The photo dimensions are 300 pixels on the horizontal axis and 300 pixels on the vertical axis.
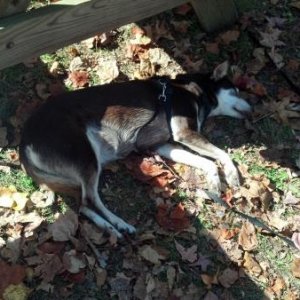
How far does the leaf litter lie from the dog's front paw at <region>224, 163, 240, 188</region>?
3.5 inches

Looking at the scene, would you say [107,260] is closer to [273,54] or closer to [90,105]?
[90,105]

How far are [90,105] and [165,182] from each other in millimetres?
875

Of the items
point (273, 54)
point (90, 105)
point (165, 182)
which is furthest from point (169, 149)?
point (273, 54)

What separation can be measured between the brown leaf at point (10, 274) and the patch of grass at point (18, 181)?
0.70m

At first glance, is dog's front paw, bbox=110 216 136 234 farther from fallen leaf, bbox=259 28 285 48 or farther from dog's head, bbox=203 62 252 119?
fallen leaf, bbox=259 28 285 48

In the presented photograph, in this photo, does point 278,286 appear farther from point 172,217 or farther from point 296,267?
point 172,217

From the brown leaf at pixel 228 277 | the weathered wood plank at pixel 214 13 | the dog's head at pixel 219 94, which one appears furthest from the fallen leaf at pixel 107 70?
the brown leaf at pixel 228 277

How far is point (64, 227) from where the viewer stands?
3932mm

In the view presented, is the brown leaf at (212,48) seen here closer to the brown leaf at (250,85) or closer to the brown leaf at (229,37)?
the brown leaf at (229,37)

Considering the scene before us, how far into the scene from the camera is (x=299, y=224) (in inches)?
166

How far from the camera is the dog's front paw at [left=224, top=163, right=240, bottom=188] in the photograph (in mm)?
4451

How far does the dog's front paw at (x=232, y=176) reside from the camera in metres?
4.45

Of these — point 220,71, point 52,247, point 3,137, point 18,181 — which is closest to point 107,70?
point 220,71

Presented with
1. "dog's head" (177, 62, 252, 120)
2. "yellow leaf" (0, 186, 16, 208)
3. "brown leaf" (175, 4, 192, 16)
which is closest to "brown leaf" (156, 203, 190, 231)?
"yellow leaf" (0, 186, 16, 208)
